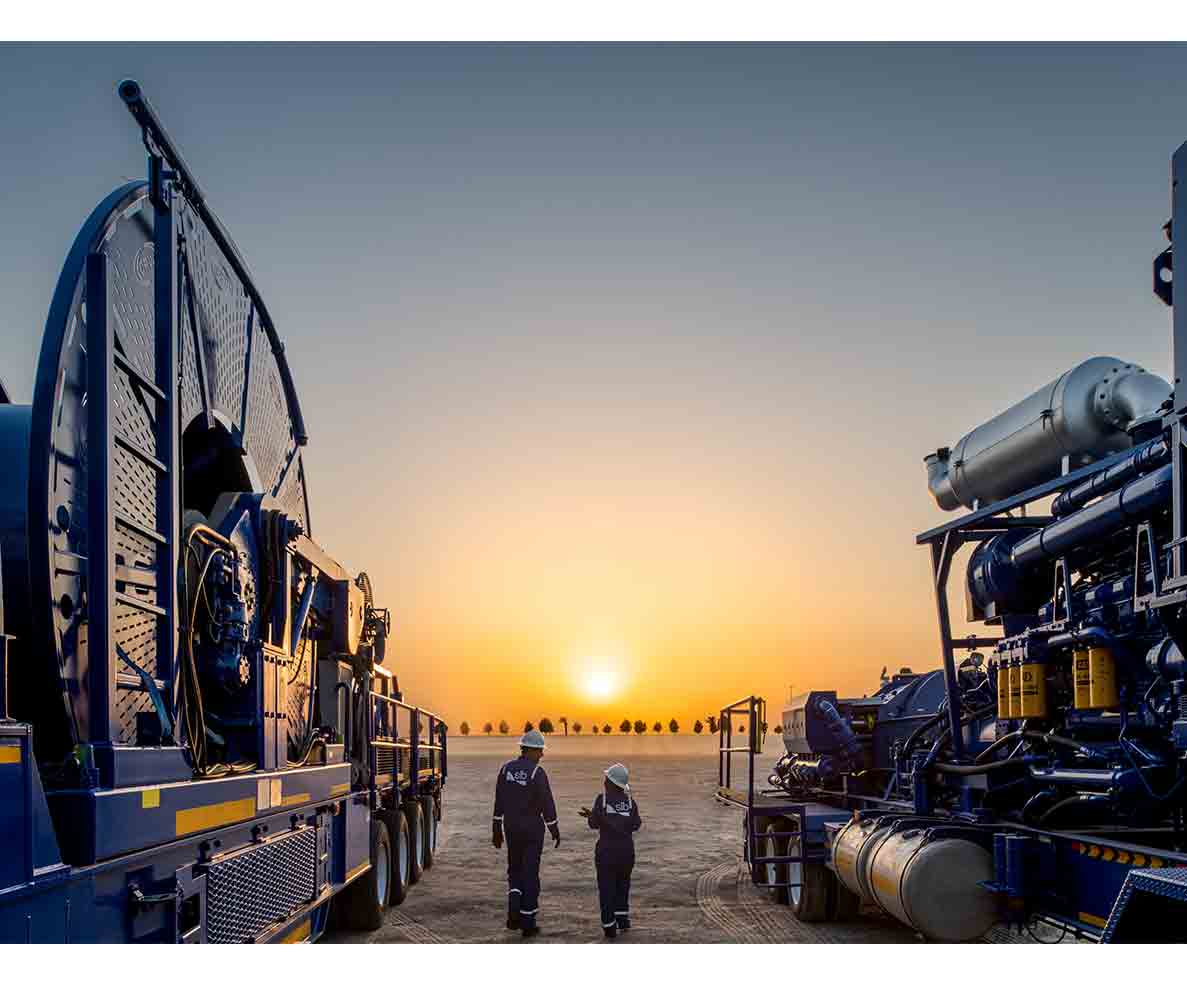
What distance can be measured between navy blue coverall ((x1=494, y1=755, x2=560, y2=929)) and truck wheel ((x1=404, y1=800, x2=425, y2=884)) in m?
2.89

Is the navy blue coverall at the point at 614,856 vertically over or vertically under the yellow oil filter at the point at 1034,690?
under

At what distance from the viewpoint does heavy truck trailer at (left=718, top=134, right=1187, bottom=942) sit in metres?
6.98

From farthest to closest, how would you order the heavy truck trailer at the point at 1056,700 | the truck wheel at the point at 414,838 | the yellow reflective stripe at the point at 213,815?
the truck wheel at the point at 414,838 → the heavy truck trailer at the point at 1056,700 → the yellow reflective stripe at the point at 213,815

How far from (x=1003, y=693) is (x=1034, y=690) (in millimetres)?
489

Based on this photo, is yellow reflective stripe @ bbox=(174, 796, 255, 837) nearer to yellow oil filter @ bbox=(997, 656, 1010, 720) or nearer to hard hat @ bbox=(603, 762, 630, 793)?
hard hat @ bbox=(603, 762, 630, 793)

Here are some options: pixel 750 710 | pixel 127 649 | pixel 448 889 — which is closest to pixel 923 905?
pixel 750 710

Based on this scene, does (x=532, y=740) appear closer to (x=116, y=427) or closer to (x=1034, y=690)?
(x=1034, y=690)

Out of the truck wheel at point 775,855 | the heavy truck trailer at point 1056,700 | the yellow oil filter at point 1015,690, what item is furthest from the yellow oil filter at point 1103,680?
the truck wheel at point 775,855

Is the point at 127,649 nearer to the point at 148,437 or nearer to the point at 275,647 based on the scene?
the point at 148,437

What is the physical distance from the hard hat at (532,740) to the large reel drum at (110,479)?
5024 mm

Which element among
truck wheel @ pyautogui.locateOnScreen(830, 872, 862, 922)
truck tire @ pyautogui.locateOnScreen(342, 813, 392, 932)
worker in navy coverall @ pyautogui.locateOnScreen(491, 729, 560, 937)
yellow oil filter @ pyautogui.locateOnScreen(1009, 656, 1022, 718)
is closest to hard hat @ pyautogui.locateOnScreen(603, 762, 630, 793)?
worker in navy coverall @ pyautogui.locateOnScreen(491, 729, 560, 937)

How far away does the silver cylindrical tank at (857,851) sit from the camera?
9156mm

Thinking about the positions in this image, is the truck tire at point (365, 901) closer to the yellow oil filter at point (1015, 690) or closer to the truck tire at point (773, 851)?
the truck tire at point (773, 851)

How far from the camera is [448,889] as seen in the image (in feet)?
46.4
